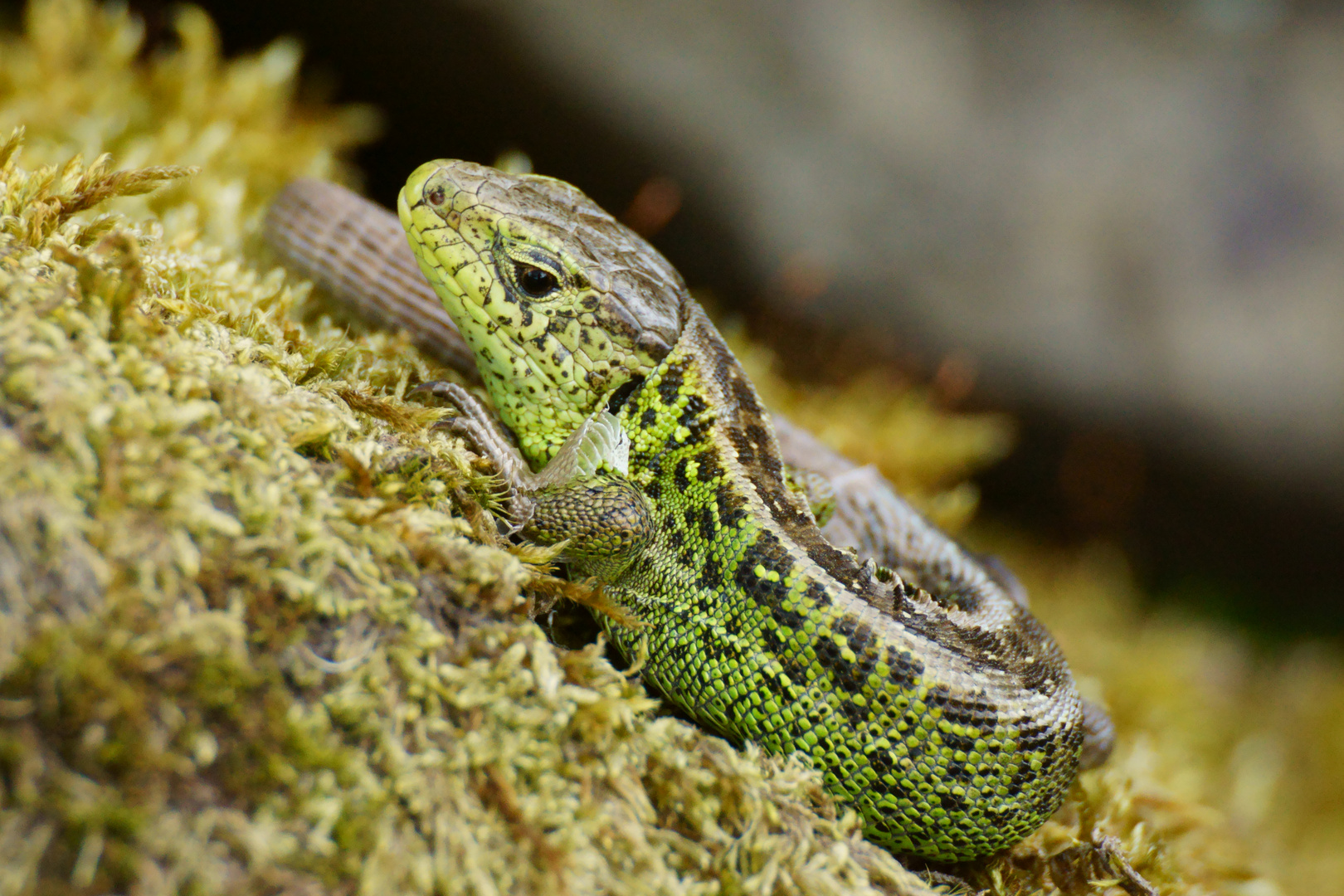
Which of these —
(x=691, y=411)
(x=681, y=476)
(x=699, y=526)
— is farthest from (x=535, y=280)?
(x=699, y=526)

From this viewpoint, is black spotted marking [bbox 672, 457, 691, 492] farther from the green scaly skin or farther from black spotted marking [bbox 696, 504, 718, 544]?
black spotted marking [bbox 696, 504, 718, 544]

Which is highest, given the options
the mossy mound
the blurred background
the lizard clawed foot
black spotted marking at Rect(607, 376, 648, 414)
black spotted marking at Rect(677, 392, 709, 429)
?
the blurred background

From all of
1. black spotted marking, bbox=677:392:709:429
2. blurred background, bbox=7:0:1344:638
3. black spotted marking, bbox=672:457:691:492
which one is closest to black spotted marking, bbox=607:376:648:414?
black spotted marking, bbox=677:392:709:429

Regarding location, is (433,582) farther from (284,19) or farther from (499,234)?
(284,19)

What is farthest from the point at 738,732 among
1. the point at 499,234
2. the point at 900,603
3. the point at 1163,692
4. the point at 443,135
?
the point at 443,135

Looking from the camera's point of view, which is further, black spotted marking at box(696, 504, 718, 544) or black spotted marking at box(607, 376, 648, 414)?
black spotted marking at box(607, 376, 648, 414)

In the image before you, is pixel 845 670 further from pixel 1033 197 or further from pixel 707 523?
pixel 1033 197

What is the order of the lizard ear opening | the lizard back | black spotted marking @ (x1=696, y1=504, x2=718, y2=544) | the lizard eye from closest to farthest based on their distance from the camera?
the lizard back
black spotted marking @ (x1=696, y1=504, x2=718, y2=544)
the lizard eye
the lizard ear opening
